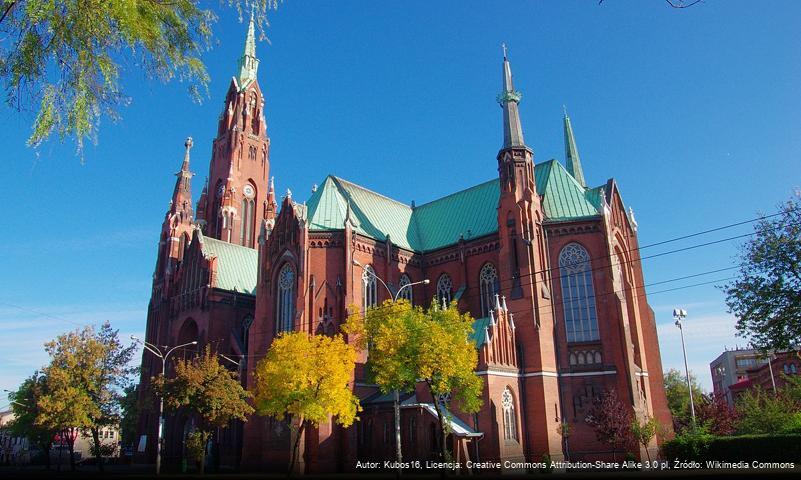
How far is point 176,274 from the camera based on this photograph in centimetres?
6038

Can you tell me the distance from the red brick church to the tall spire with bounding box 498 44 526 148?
12cm

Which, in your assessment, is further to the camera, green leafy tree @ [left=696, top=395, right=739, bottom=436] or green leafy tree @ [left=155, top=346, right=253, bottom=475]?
green leafy tree @ [left=696, top=395, right=739, bottom=436]

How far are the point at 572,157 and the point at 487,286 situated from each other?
22.6 m

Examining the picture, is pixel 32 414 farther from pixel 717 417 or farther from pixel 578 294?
pixel 717 417

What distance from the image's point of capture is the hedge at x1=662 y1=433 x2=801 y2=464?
100ft

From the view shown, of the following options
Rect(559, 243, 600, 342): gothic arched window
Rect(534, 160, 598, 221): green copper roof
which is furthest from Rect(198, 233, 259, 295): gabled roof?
Rect(559, 243, 600, 342): gothic arched window

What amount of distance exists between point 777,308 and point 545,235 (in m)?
17.4

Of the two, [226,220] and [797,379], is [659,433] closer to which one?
[797,379]

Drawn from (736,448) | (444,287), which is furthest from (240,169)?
(736,448)

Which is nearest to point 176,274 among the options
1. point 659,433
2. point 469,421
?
point 469,421

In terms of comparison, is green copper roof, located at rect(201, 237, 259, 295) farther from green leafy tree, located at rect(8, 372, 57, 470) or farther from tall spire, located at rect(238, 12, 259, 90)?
tall spire, located at rect(238, 12, 259, 90)

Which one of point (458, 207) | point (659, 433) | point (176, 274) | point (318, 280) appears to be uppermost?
point (458, 207)

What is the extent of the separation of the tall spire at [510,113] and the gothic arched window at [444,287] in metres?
12.5

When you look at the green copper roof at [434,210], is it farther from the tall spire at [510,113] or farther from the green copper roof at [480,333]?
the green copper roof at [480,333]
